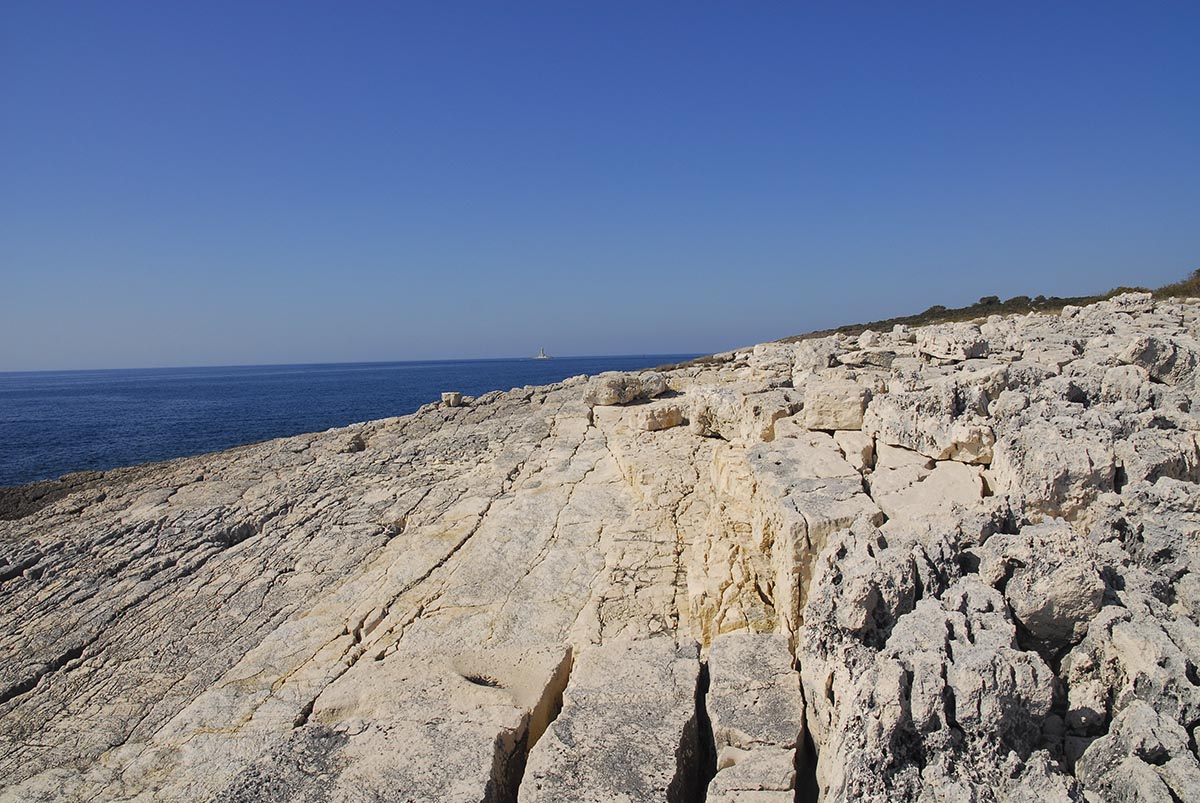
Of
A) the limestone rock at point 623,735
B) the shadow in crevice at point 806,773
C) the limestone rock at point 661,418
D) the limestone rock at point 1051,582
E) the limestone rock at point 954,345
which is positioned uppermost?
the limestone rock at point 954,345

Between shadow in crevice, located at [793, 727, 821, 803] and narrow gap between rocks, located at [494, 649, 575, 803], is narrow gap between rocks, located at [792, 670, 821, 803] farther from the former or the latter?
narrow gap between rocks, located at [494, 649, 575, 803]

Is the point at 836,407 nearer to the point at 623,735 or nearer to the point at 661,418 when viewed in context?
the point at 661,418

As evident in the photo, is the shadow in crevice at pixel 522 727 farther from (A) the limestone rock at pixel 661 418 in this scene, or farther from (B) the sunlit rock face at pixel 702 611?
(A) the limestone rock at pixel 661 418

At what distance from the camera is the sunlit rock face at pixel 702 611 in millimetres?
3598

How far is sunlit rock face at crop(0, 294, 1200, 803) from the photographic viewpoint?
11.8 ft

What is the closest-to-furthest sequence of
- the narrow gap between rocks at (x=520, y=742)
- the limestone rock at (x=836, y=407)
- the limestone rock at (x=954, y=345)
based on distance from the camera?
1. the narrow gap between rocks at (x=520, y=742)
2. the limestone rock at (x=836, y=407)
3. the limestone rock at (x=954, y=345)

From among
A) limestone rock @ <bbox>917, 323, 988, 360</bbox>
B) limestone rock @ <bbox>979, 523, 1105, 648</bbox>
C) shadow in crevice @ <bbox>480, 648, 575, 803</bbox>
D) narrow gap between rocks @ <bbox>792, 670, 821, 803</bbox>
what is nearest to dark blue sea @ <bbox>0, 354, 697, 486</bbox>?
shadow in crevice @ <bbox>480, 648, 575, 803</bbox>

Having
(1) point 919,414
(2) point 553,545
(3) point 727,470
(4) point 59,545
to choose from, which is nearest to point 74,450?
(4) point 59,545

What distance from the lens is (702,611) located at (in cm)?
661

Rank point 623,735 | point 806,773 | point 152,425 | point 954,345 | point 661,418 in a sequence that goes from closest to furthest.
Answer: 1. point 806,773
2. point 623,735
3. point 954,345
4. point 661,418
5. point 152,425

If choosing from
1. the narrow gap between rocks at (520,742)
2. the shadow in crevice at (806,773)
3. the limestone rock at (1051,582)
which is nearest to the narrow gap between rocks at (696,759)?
the shadow in crevice at (806,773)

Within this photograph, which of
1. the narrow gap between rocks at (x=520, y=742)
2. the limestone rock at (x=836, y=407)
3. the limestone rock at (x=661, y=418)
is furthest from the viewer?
the limestone rock at (x=661, y=418)

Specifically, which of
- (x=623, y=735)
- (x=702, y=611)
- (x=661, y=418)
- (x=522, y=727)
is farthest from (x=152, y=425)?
(x=623, y=735)

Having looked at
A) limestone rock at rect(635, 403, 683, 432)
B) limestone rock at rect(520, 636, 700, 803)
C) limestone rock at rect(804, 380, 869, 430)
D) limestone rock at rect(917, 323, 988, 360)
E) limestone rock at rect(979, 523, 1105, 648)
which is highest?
limestone rock at rect(917, 323, 988, 360)
